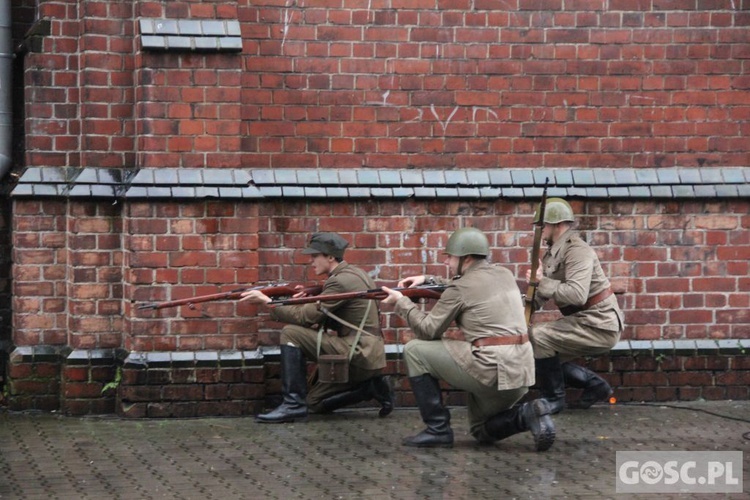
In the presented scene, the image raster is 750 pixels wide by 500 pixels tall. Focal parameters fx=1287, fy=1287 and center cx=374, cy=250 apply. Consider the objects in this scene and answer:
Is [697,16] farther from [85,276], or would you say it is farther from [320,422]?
[85,276]

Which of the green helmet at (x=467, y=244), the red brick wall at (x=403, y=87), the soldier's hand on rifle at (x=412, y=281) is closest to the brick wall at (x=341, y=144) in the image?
the red brick wall at (x=403, y=87)

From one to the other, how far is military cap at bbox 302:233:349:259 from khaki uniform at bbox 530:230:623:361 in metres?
1.49

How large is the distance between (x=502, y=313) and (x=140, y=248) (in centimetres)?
277

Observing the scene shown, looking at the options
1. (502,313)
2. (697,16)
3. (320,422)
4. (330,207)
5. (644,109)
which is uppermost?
(697,16)

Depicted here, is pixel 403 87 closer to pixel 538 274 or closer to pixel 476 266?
pixel 538 274

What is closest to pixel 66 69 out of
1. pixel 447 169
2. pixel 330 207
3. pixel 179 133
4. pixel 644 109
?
pixel 179 133

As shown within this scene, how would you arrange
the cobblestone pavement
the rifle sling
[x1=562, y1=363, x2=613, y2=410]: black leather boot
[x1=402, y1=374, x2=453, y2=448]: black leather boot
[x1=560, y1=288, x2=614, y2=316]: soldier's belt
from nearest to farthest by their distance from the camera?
1. the cobblestone pavement
2. [x1=402, y1=374, x2=453, y2=448]: black leather boot
3. the rifle sling
4. [x1=560, y1=288, x2=614, y2=316]: soldier's belt
5. [x1=562, y1=363, x2=613, y2=410]: black leather boot

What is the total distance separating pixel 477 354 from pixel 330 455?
116 cm

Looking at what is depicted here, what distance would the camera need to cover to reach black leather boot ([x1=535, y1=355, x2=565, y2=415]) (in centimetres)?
966

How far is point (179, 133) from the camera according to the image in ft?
31.0

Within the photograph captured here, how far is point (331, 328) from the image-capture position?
379 inches

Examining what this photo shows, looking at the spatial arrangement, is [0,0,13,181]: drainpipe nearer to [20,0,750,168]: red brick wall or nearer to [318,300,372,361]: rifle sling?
[20,0,750,168]: red brick wall

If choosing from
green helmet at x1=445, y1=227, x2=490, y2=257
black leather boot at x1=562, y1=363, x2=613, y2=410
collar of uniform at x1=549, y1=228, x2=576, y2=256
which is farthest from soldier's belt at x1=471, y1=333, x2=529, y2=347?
black leather boot at x1=562, y1=363, x2=613, y2=410

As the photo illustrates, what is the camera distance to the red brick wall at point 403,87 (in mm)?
9477
